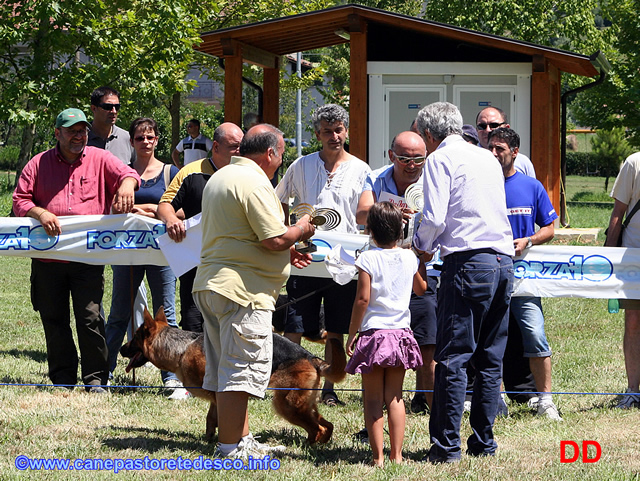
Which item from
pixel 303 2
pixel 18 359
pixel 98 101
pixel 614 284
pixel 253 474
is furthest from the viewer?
pixel 303 2

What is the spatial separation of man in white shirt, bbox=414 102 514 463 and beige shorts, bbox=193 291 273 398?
3.23 feet

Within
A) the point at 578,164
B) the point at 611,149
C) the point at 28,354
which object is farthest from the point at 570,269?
the point at 578,164

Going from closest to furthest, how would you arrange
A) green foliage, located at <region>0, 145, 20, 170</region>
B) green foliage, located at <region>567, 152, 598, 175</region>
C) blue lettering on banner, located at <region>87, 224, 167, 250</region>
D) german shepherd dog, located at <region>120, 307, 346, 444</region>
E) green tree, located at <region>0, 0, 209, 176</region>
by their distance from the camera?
german shepherd dog, located at <region>120, 307, 346, 444</region>
blue lettering on banner, located at <region>87, 224, 167, 250</region>
green tree, located at <region>0, 0, 209, 176</region>
green foliage, located at <region>0, 145, 20, 170</region>
green foliage, located at <region>567, 152, 598, 175</region>

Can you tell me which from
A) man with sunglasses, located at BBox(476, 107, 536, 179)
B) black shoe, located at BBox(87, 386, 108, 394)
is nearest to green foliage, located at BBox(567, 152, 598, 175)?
man with sunglasses, located at BBox(476, 107, 536, 179)

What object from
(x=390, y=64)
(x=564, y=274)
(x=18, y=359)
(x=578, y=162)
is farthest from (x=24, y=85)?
(x=578, y=162)

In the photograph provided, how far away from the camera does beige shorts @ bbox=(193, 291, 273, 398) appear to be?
4.63 meters

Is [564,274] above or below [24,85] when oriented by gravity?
below

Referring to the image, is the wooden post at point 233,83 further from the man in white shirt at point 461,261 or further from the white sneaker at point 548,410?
the man in white shirt at point 461,261

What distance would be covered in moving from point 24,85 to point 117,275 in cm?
1147

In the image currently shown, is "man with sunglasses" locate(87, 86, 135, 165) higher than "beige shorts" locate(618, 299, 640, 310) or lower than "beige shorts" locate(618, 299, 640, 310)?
higher

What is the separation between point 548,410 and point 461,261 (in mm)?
1841

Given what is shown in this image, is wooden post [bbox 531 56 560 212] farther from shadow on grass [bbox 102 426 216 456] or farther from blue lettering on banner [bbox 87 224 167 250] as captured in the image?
shadow on grass [bbox 102 426 216 456]

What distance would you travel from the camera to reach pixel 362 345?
4613 millimetres

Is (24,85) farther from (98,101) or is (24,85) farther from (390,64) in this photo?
(98,101)
